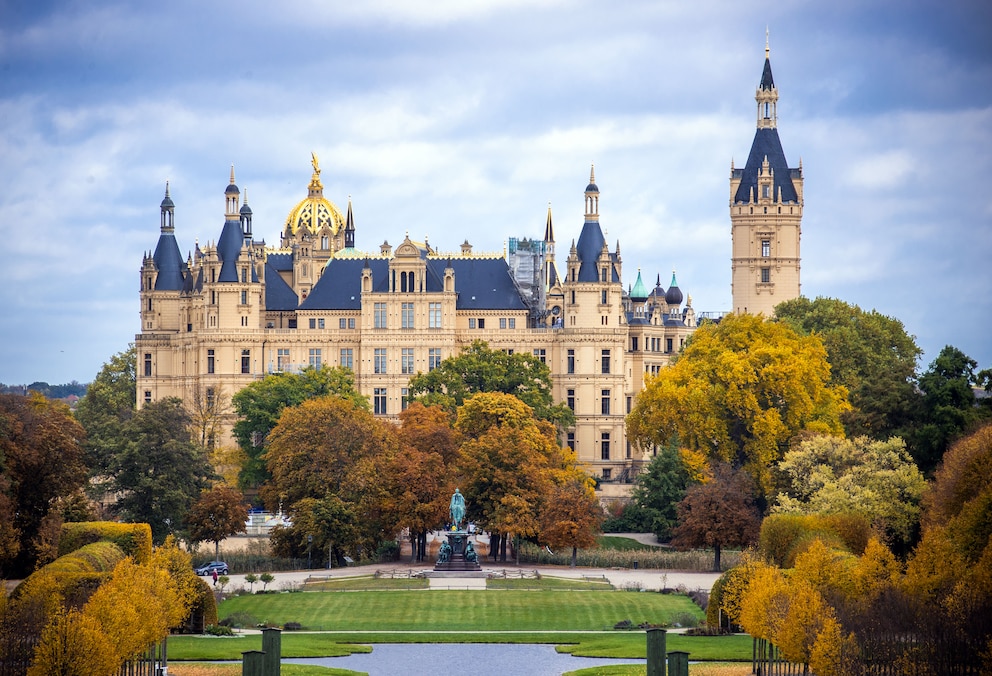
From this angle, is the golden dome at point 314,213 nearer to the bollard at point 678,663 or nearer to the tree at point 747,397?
the tree at point 747,397

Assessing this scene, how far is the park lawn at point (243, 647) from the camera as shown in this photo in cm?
6350

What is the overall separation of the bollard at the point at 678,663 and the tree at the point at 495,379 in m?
67.3

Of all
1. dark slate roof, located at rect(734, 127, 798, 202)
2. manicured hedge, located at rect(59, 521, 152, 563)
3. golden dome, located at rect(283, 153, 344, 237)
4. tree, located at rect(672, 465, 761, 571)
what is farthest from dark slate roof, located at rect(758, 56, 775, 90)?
manicured hedge, located at rect(59, 521, 152, 563)

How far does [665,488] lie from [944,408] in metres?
25.8

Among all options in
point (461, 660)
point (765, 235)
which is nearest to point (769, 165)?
point (765, 235)

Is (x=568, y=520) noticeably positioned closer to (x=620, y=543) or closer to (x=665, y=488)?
(x=620, y=543)

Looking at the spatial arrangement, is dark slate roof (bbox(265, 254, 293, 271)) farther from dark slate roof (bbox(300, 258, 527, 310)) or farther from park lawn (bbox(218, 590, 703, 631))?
park lawn (bbox(218, 590, 703, 631))

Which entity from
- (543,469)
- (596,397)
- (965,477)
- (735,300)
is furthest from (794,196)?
(965,477)

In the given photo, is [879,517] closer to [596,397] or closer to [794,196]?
[596,397]

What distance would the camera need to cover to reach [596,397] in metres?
135

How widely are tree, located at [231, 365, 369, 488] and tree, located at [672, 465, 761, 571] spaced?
94.7 feet

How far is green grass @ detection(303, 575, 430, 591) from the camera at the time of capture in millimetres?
84750

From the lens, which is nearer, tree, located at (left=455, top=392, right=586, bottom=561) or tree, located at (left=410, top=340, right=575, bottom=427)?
tree, located at (left=455, top=392, right=586, bottom=561)

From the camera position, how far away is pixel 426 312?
448ft
